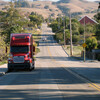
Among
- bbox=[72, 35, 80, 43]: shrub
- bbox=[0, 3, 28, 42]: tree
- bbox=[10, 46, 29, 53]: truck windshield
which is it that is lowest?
bbox=[72, 35, 80, 43]: shrub

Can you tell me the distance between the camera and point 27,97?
10.8m

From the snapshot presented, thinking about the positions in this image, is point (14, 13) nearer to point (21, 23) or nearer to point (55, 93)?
point (21, 23)

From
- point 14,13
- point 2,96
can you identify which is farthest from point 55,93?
point 14,13

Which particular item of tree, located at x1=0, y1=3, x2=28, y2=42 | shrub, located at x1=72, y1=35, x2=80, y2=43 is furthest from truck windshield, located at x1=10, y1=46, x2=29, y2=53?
shrub, located at x1=72, y1=35, x2=80, y2=43

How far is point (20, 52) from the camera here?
81.1 feet

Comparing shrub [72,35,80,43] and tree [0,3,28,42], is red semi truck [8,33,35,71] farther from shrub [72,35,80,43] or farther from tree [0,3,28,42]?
shrub [72,35,80,43]

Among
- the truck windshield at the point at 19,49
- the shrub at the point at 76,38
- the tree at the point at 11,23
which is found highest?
the tree at the point at 11,23

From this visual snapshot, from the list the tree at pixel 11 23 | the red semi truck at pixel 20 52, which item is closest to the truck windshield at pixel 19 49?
the red semi truck at pixel 20 52

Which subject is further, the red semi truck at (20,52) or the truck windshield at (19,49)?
the truck windshield at (19,49)

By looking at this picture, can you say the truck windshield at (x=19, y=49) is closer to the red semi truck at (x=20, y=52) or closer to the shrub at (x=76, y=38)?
the red semi truck at (x=20, y=52)

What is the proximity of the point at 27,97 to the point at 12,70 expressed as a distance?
15.3 m

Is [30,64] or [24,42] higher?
[24,42]

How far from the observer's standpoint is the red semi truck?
24312 mm

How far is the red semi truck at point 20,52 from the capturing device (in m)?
24.3
